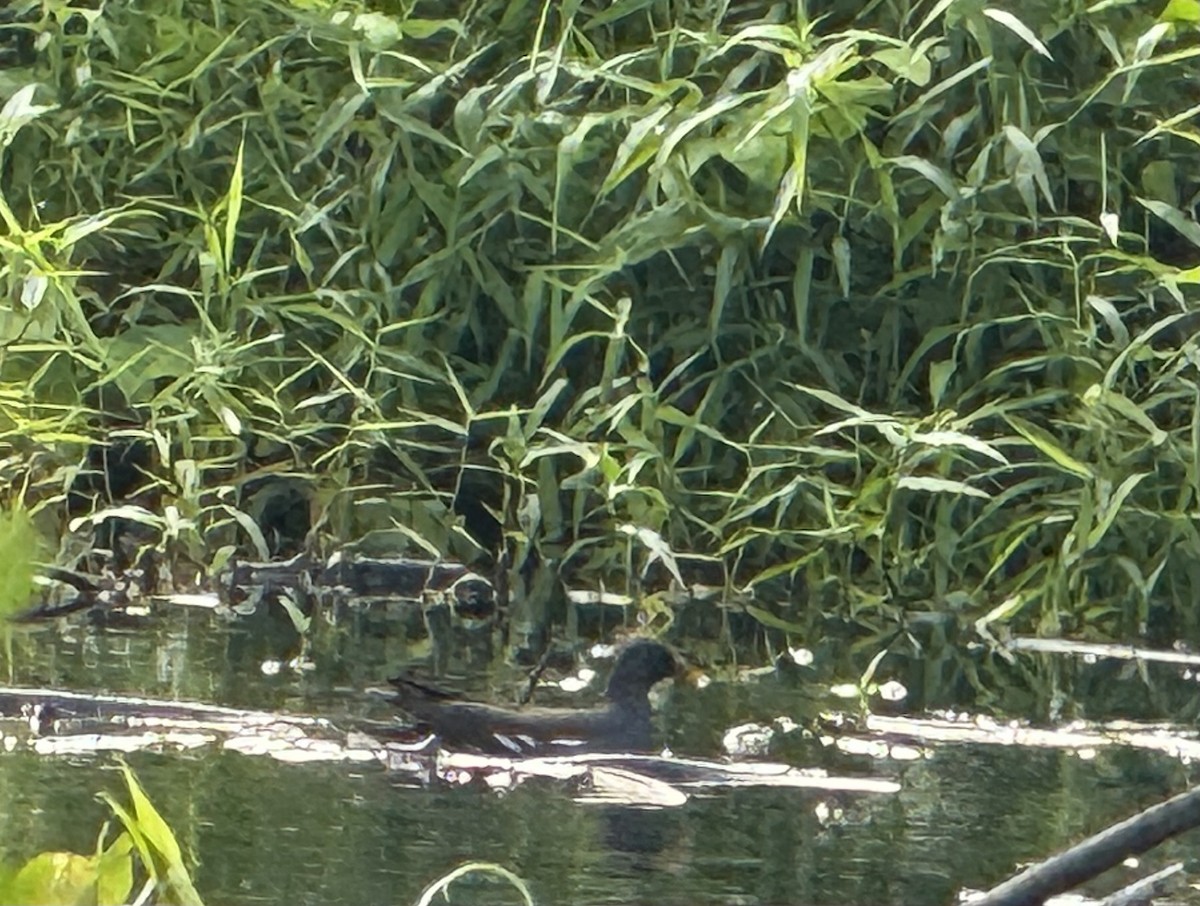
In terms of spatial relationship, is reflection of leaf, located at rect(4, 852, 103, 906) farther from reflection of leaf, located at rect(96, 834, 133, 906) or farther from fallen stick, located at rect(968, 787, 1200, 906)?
fallen stick, located at rect(968, 787, 1200, 906)

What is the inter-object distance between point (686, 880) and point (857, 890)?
0.25ft

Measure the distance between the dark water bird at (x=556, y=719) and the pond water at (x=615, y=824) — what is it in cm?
2

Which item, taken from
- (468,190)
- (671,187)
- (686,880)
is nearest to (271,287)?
(468,190)

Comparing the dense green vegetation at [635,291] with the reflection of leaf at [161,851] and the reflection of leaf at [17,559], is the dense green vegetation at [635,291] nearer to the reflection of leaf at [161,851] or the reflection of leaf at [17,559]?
the reflection of leaf at [17,559]

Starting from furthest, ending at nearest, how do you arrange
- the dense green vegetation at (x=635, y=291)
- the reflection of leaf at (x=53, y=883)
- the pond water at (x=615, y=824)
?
1. the dense green vegetation at (x=635, y=291)
2. the pond water at (x=615, y=824)
3. the reflection of leaf at (x=53, y=883)

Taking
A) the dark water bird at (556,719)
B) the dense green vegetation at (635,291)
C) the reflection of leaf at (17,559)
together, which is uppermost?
the dense green vegetation at (635,291)

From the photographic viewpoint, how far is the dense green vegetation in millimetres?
887

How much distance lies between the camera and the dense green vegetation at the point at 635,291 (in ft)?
2.91

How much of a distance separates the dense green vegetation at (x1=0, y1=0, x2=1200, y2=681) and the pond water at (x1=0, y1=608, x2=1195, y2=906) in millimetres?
103

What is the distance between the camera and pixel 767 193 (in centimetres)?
97

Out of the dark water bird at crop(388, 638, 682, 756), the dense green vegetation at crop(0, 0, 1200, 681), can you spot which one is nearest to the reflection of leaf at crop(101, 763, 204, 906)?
the dark water bird at crop(388, 638, 682, 756)

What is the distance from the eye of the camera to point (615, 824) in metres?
0.73

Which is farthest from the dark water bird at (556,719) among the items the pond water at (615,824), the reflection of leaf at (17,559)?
the reflection of leaf at (17,559)

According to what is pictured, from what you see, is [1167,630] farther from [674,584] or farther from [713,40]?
[713,40]
